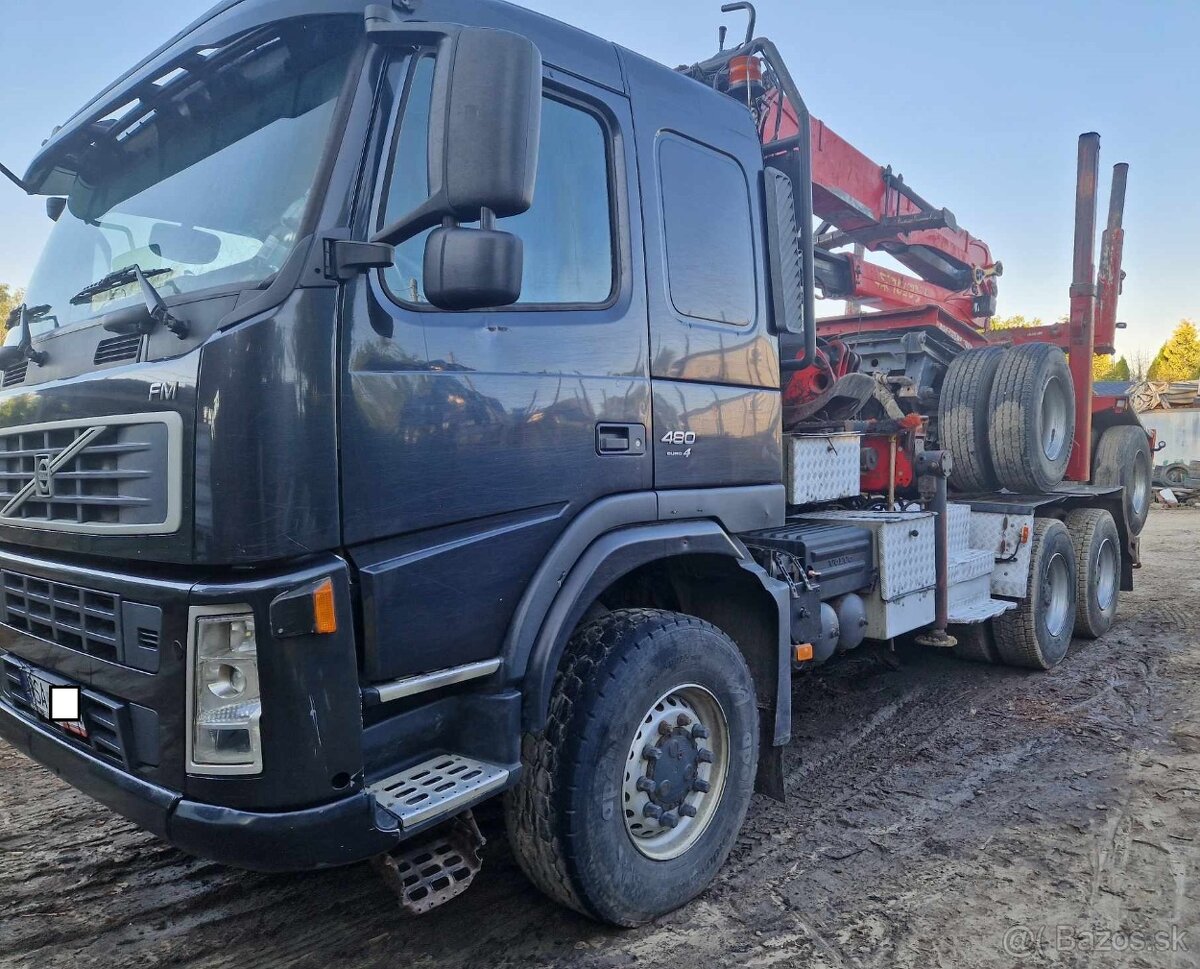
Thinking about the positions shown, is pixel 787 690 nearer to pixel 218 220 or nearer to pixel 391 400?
pixel 391 400

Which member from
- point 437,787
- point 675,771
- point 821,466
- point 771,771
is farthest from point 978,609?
point 437,787

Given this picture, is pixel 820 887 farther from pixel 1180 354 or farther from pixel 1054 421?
pixel 1180 354

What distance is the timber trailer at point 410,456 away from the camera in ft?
6.79

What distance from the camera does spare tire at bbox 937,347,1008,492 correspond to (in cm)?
580

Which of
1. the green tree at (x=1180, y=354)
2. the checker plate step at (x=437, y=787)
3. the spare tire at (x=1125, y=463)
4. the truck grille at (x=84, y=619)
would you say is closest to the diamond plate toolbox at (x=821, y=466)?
the checker plate step at (x=437, y=787)

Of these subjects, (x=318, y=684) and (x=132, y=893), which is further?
(x=132, y=893)

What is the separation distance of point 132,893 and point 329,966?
91cm

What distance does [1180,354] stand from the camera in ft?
147

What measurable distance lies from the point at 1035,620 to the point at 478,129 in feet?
17.2

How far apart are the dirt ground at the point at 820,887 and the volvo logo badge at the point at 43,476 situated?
58.1 inches

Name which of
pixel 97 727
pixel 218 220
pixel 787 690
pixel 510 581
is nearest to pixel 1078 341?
pixel 787 690

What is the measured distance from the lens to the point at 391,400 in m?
2.26

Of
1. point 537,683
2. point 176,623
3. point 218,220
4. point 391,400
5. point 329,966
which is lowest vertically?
point 329,966

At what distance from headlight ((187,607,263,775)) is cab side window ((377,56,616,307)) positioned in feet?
3.20
